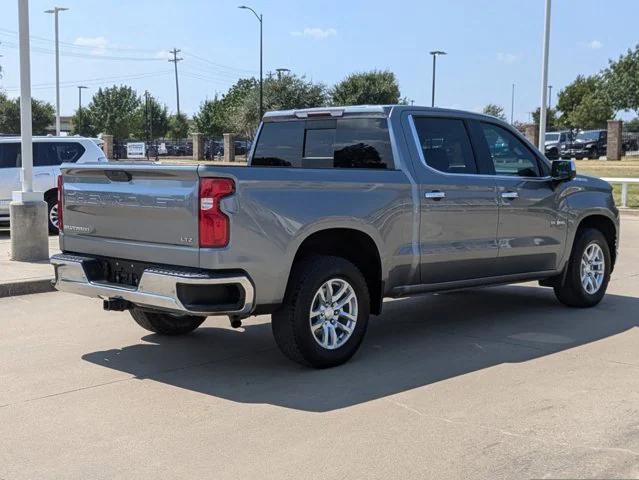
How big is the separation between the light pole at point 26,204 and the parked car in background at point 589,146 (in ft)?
141

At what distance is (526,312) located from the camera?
8.30 m

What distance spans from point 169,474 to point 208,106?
89.4 meters

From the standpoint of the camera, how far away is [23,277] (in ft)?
31.2

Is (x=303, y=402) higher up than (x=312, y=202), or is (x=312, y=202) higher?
(x=312, y=202)

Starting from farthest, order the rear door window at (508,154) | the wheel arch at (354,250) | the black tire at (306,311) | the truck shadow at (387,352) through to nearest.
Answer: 1. the rear door window at (508,154)
2. the wheel arch at (354,250)
3. the black tire at (306,311)
4. the truck shadow at (387,352)

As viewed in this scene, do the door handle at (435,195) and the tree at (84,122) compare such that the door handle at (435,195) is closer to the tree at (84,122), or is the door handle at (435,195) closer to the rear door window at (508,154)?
the rear door window at (508,154)

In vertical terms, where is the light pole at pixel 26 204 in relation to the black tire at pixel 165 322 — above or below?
above

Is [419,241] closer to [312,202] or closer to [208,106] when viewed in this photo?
[312,202]

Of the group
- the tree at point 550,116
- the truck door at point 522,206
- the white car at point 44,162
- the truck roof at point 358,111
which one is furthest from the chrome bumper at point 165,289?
the tree at point 550,116

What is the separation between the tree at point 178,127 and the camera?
9506 cm

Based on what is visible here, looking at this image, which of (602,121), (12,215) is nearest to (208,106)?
(602,121)

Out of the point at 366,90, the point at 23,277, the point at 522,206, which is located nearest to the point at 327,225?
the point at 522,206

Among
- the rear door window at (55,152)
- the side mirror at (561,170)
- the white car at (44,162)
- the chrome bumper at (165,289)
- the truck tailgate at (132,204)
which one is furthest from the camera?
the rear door window at (55,152)

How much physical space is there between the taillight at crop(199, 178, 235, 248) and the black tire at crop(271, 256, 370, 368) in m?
0.75
